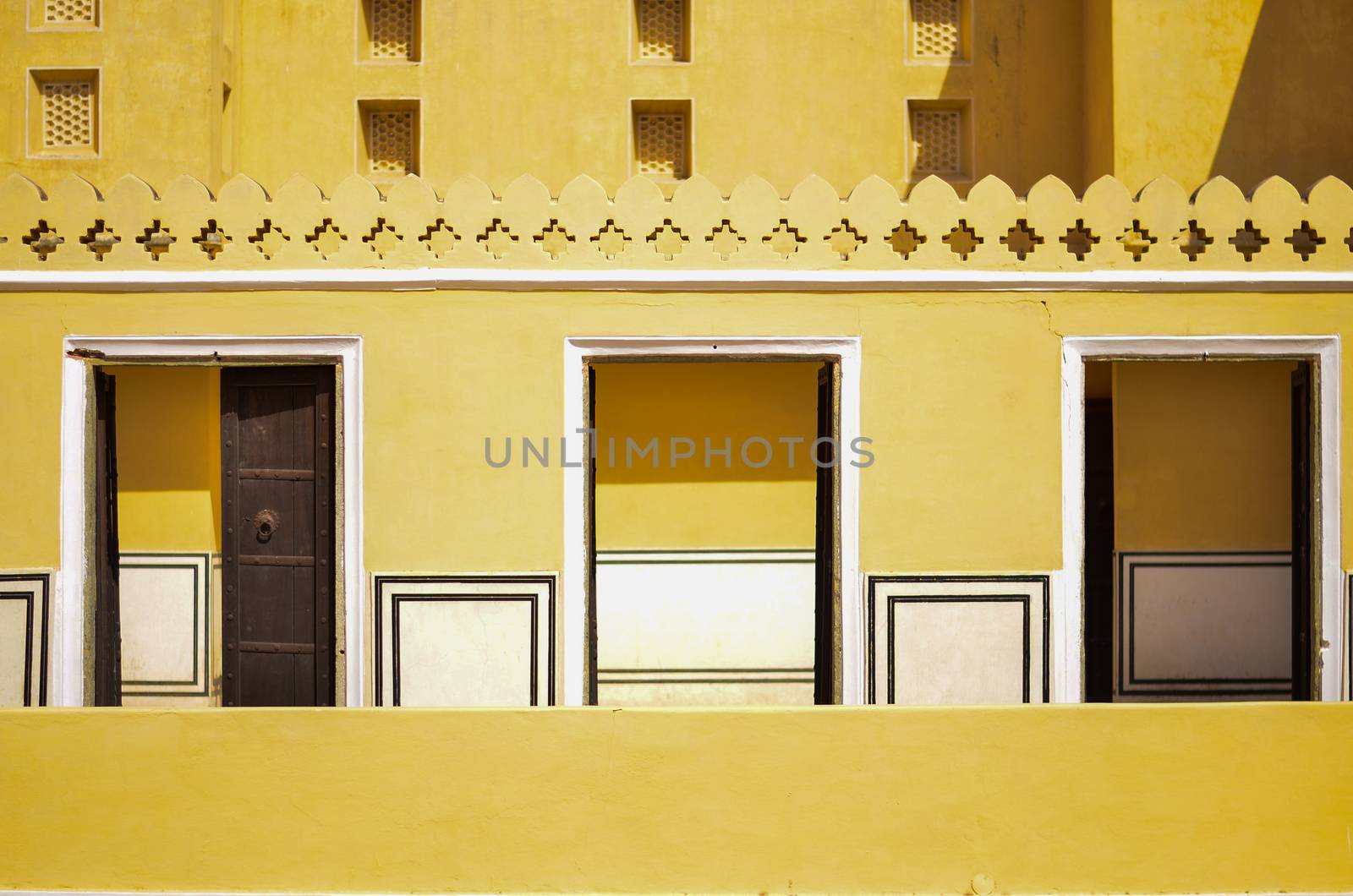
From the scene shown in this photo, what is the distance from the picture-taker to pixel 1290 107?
6.63 m

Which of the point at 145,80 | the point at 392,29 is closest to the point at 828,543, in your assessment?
the point at 392,29

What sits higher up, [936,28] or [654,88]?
[936,28]

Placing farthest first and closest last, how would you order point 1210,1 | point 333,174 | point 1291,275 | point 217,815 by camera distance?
1. point 333,174
2. point 1210,1
3. point 1291,275
4. point 217,815

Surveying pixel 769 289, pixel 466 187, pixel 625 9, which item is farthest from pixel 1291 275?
pixel 625 9

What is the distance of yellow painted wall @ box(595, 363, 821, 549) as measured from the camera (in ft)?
25.8

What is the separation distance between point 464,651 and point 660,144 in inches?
145

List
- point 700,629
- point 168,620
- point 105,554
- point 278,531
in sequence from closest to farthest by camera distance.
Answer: point 105,554 < point 278,531 < point 168,620 < point 700,629

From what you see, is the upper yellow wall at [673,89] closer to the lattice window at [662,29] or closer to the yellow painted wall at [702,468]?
the lattice window at [662,29]

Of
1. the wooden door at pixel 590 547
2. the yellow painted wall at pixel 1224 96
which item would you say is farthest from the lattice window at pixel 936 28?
the wooden door at pixel 590 547

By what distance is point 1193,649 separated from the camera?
6859 millimetres

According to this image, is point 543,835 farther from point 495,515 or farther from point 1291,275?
point 1291,275

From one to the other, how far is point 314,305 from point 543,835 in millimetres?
2516

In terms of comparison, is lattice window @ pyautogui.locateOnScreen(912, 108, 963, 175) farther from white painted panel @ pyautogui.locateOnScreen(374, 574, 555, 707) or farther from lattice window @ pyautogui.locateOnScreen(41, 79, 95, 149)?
lattice window @ pyautogui.locateOnScreen(41, 79, 95, 149)

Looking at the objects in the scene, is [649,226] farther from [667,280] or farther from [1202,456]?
[1202,456]
